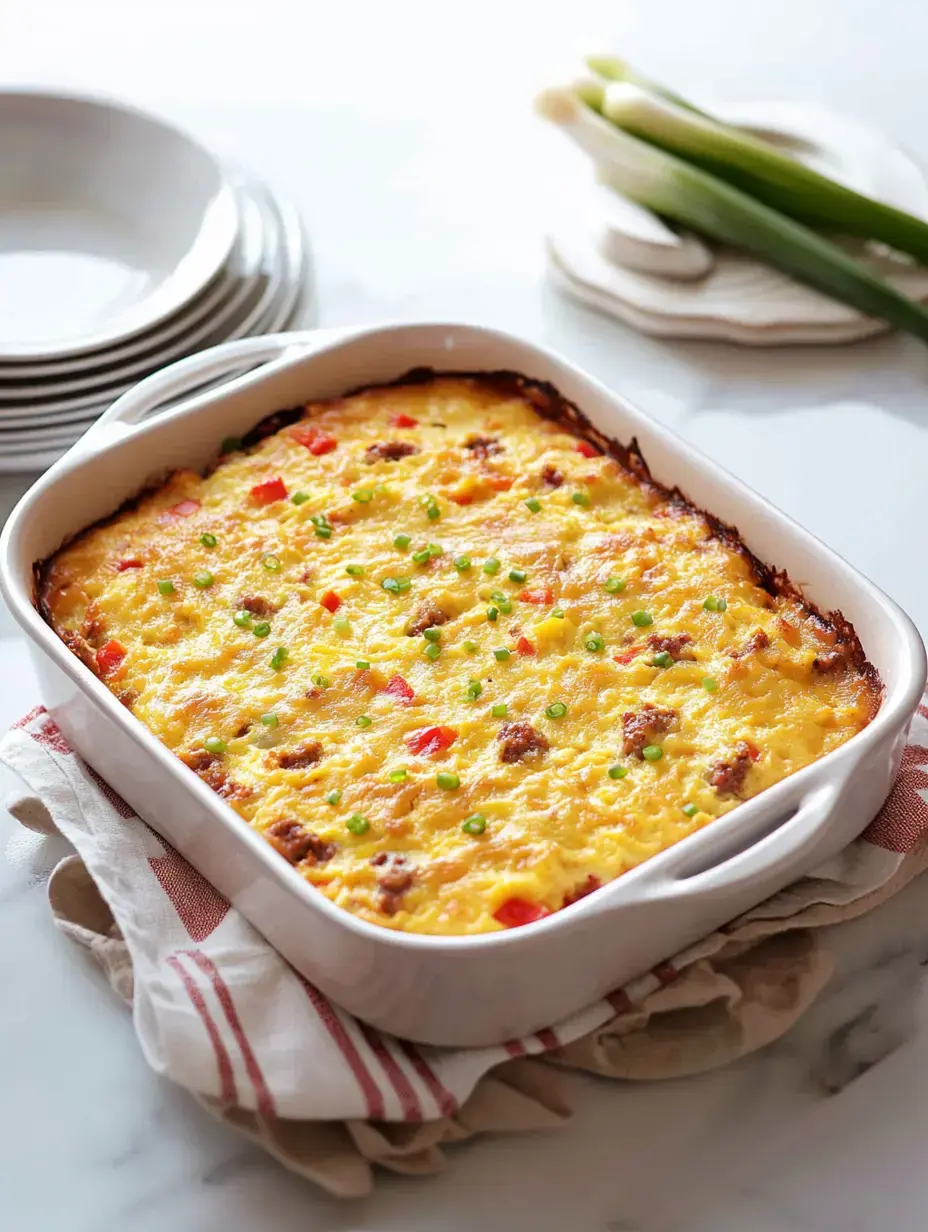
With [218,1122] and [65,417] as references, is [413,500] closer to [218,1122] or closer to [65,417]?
[65,417]

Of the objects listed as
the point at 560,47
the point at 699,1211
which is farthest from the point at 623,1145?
the point at 560,47

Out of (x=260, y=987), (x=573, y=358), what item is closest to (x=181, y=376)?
(x=573, y=358)

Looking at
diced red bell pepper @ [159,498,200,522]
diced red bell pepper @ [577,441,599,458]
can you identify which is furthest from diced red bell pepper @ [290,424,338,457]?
diced red bell pepper @ [577,441,599,458]

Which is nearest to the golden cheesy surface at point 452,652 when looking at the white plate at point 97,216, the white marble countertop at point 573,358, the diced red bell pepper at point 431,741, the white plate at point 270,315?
the diced red bell pepper at point 431,741

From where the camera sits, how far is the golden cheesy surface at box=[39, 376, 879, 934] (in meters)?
2.17

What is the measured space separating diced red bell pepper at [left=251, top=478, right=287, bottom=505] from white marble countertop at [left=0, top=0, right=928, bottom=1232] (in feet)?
1.75

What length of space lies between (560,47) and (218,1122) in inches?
129

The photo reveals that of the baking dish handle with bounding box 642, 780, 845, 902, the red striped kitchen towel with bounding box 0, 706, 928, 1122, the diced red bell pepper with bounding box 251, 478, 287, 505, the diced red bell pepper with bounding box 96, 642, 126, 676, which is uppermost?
the baking dish handle with bounding box 642, 780, 845, 902

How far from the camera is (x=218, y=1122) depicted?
2.13m

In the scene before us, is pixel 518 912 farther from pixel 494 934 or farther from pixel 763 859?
pixel 763 859

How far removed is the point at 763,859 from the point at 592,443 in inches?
40.8

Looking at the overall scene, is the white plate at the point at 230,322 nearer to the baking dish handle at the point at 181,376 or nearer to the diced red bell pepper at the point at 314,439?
the baking dish handle at the point at 181,376

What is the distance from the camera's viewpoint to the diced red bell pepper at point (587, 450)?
281 cm

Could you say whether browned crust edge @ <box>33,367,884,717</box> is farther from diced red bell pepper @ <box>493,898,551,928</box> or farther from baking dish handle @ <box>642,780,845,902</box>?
diced red bell pepper @ <box>493,898,551,928</box>
